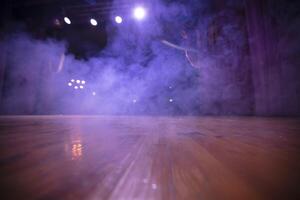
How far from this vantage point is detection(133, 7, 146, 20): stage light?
405 centimetres

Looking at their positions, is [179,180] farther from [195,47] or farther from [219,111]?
[195,47]

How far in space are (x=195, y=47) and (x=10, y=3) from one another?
4308mm

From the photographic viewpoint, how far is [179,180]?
0.91ft

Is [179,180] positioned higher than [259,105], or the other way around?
[259,105]

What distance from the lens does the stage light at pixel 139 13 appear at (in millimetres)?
4055

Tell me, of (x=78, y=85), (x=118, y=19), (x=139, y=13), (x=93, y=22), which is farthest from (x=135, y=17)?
(x=78, y=85)

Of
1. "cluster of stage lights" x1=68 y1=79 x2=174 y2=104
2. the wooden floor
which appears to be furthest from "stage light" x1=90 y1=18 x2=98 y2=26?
the wooden floor

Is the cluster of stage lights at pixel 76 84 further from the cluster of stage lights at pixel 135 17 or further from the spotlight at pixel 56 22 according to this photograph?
the cluster of stage lights at pixel 135 17

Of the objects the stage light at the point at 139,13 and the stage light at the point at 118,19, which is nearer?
the stage light at the point at 139,13

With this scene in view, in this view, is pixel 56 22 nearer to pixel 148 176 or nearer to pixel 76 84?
pixel 76 84

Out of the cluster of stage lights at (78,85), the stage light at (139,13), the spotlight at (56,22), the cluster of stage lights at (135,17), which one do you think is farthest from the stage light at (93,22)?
the cluster of stage lights at (78,85)

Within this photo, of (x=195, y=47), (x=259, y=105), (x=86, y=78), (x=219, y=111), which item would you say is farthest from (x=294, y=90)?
(x=86, y=78)

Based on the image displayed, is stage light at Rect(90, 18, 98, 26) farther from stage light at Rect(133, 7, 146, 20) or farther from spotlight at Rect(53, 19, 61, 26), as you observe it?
stage light at Rect(133, 7, 146, 20)

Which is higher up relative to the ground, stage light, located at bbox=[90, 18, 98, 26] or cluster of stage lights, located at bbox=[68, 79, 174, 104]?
stage light, located at bbox=[90, 18, 98, 26]
